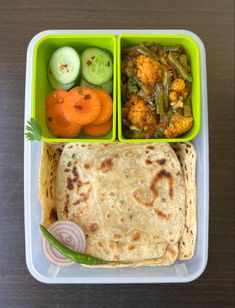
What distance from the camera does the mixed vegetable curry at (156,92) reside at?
58.3 inches

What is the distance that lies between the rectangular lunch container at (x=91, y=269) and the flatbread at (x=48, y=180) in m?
0.06

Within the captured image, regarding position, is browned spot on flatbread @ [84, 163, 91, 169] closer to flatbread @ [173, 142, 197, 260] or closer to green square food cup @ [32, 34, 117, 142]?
green square food cup @ [32, 34, 117, 142]

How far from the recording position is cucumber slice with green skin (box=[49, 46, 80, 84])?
1497 mm

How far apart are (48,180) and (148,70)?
613 millimetres

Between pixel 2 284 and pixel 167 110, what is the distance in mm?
1031

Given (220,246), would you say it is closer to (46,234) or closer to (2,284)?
(46,234)

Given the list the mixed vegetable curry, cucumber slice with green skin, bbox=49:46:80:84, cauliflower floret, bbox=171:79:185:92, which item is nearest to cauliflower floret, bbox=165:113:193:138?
the mixed vegetable curry

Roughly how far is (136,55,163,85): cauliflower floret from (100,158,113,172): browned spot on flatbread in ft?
1.18

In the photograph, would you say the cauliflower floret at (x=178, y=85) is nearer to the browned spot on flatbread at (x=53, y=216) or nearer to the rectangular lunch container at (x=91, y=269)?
the rectangular lunch container at (x=91, y=269)

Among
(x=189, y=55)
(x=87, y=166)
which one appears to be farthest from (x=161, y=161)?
(x=189, y=55)

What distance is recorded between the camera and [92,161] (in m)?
1.60

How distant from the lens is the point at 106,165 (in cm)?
159

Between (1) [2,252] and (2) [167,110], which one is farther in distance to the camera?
(1) [2,252]

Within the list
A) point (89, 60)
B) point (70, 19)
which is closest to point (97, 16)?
point (70, 19)
